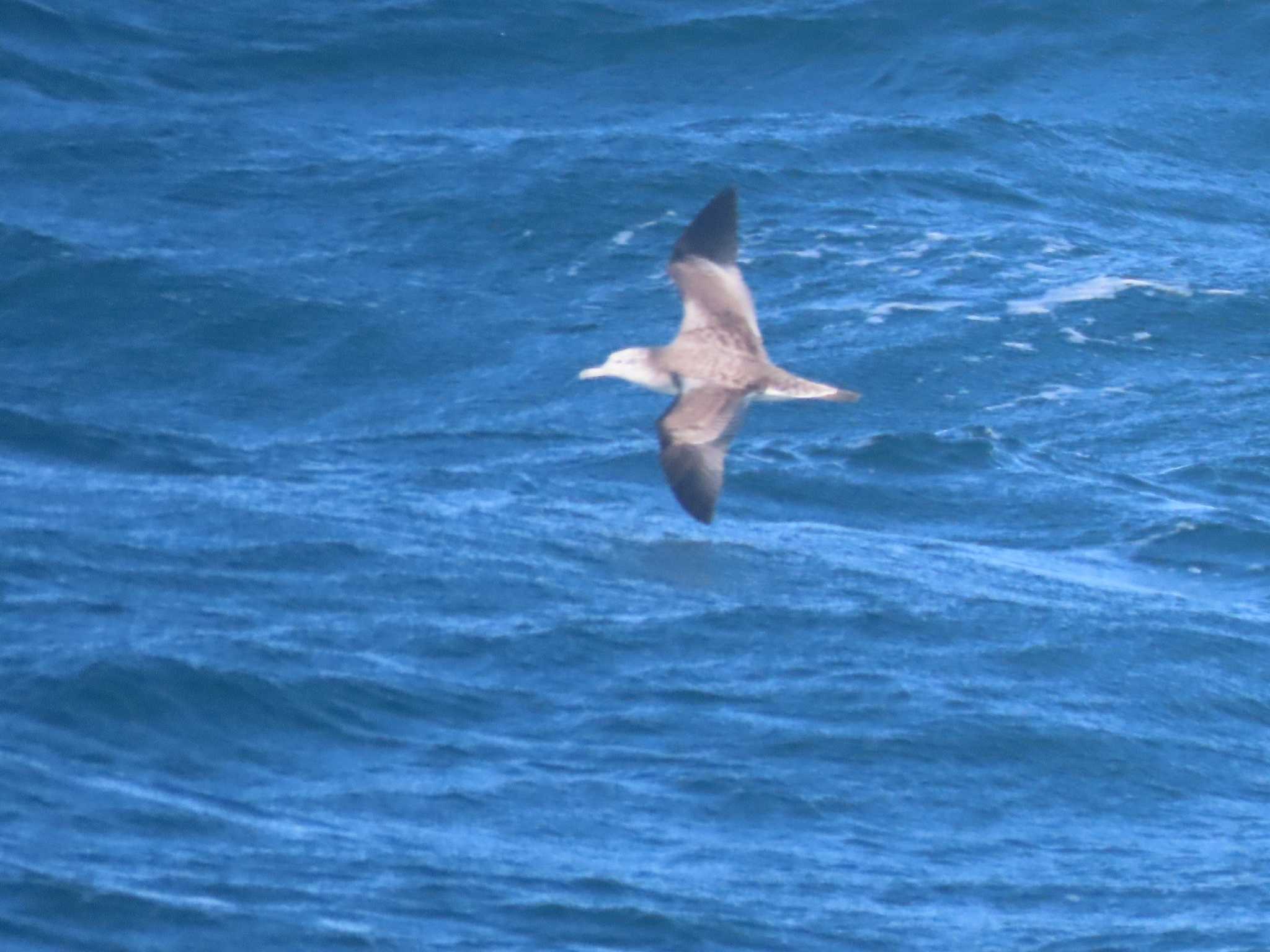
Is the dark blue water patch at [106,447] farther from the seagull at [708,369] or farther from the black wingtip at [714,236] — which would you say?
the black wingtip at [714,236]

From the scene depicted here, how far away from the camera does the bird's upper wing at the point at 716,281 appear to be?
13.5 meters

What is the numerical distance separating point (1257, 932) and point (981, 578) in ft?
13.1

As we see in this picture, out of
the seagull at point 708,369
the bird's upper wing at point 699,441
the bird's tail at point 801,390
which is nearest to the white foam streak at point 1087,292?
the seagull at point 708,369

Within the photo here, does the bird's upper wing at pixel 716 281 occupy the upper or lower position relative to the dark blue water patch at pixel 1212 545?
upper

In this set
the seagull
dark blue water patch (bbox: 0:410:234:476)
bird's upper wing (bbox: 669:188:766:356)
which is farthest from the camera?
dark blue water patch (bbox: 0:410:234:476)

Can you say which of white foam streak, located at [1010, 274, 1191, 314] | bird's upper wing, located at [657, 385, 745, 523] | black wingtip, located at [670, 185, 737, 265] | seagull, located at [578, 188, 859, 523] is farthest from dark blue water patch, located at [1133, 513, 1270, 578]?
white foam streak, located at [1010, 274, 1191, 314]

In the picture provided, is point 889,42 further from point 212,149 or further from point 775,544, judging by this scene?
point 775,544

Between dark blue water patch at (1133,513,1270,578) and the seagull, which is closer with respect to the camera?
the seagull

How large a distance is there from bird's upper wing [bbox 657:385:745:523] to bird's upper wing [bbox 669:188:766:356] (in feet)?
2.23

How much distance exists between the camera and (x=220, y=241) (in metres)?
18.3

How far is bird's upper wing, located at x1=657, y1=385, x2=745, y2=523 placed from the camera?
40.4ft

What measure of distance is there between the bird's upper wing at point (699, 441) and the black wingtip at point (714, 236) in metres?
1.46

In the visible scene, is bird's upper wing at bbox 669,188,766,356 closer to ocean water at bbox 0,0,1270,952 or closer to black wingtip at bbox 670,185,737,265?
black wingtip at bbox 670,185,737,265

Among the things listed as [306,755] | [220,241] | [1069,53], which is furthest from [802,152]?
[306,755]
